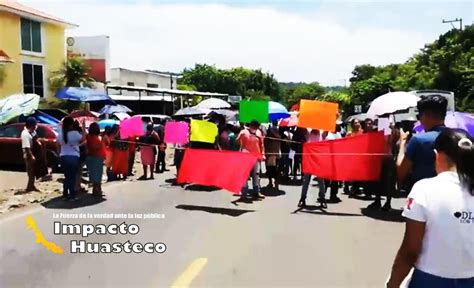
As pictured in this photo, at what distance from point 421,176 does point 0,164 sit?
12.1 m

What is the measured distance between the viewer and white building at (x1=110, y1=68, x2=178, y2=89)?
3760cm

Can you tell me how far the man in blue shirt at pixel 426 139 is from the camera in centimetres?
470

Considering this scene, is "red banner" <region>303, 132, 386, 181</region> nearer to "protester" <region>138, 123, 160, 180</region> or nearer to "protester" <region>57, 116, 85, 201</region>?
"protester" <region>57, 116, 85, 201</region>

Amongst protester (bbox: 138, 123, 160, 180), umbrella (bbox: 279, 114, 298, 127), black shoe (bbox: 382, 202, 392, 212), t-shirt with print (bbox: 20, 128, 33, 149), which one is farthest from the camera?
protester (bbox: 138, 123, 160, 180)

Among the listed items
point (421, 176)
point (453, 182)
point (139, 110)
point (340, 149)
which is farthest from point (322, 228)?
point (139, 110)

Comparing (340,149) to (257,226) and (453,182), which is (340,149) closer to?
(257,226)

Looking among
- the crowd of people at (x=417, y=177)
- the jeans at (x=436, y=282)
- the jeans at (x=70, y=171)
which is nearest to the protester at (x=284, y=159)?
the crowd of people at (x=417, y=177)

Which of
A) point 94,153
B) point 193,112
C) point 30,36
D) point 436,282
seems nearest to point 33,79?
point 30,36

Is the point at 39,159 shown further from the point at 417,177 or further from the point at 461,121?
the point at 417,177

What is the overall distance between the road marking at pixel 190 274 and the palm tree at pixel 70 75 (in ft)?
75.2

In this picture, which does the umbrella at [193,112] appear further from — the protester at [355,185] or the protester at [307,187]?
the protester at [307,187]

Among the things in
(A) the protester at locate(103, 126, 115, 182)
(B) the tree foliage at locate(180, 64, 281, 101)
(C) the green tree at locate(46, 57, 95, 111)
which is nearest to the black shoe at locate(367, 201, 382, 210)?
(A) the protester at locate(103, 126, 115, 182)

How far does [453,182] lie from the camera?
262cm

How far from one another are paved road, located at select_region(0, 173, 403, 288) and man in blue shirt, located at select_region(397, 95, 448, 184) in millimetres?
1167
